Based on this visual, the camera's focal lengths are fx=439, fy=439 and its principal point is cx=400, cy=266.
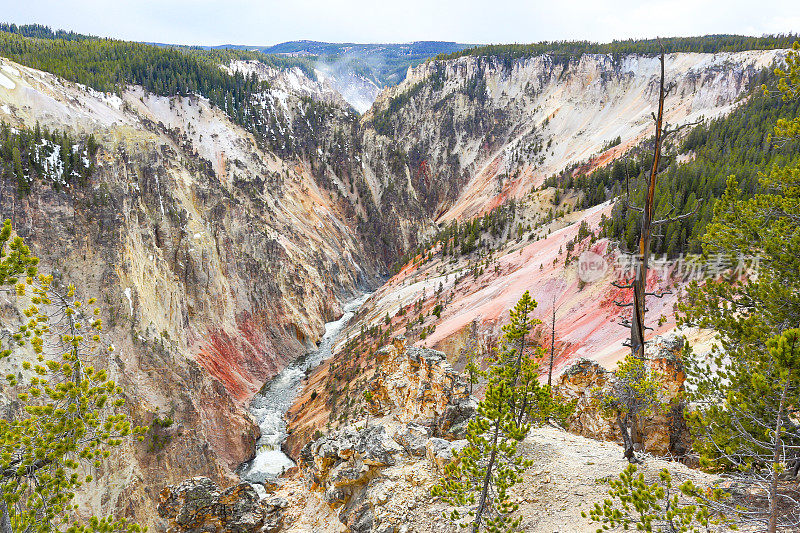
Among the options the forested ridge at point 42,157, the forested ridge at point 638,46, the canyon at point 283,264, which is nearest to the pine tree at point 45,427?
the canyon at point 283,264

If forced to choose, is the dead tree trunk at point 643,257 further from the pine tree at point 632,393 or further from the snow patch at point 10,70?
the snow patch at point 10,70

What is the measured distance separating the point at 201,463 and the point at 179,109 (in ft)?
165

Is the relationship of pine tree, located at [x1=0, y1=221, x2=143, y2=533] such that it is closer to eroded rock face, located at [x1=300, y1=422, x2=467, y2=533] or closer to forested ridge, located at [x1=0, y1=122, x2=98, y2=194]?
eroded rock face, located at [x1=300, y1=422, x2=467, y2=533]

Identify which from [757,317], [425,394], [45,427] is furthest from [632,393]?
[45,427]

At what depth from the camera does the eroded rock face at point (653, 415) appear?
13.2 m

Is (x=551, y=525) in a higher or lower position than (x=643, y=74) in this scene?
lower

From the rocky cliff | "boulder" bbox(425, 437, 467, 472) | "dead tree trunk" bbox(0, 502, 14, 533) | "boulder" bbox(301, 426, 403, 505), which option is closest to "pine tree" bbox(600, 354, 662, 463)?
"boulder" bbox(425, 437, 467, 472)

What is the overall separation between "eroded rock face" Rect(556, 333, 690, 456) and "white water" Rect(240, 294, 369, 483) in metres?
19.7

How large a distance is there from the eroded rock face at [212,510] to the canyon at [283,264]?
0.20m

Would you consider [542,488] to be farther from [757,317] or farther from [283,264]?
[283,264]

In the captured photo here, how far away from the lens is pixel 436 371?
17797 mm

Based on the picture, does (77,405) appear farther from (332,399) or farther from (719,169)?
(719,169)

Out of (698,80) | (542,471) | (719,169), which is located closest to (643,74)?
(698,80)

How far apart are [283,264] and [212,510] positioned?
35.5 meters
